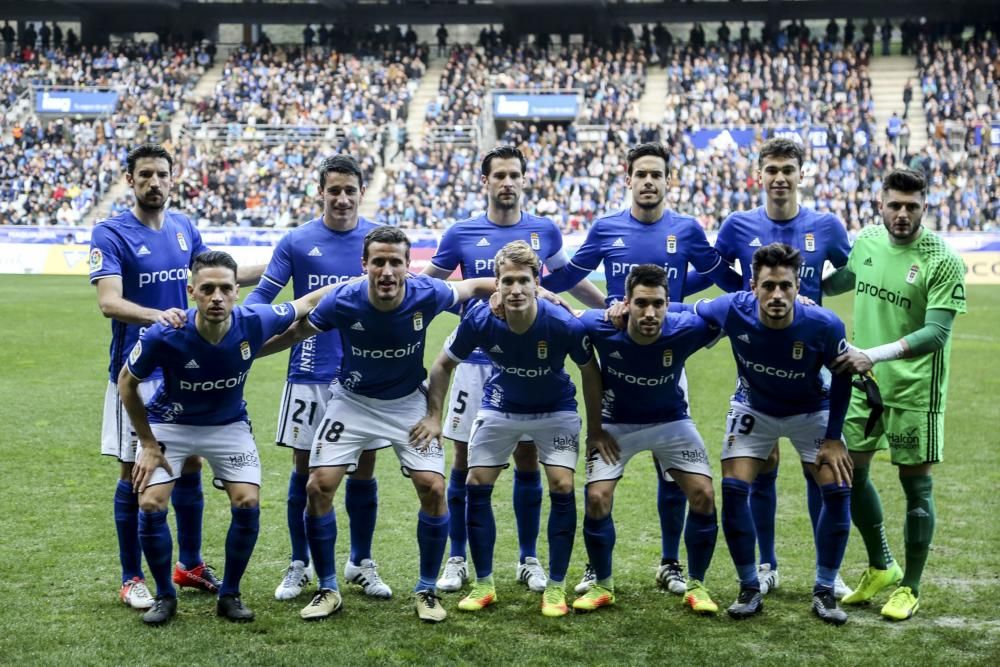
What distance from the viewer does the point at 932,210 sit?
106 ft

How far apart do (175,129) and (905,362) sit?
130 ft

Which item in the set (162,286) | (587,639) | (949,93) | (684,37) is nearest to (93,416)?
(162,286)

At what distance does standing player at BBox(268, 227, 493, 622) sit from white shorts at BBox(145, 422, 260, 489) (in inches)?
14.2

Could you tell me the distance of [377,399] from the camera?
624 cm

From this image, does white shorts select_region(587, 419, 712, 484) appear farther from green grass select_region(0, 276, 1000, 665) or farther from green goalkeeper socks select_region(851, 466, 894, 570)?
green goalkeeper socks select_region(851, 466, 894, 570)

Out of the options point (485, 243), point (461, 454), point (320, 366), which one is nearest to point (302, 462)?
point (320, 366)

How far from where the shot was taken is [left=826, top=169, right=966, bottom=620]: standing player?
19.8 feet

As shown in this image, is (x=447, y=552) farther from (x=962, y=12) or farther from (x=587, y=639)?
(x=962, y=12)

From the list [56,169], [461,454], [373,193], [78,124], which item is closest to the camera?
[461,454]

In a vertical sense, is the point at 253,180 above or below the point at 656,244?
above

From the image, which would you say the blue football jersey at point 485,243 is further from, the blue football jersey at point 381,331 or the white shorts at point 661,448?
the white shorts at point 661,448

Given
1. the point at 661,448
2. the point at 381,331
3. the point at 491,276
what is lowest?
the point at 661,448

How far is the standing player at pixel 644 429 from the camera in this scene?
605cm

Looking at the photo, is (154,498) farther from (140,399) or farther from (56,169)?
(56,169)
